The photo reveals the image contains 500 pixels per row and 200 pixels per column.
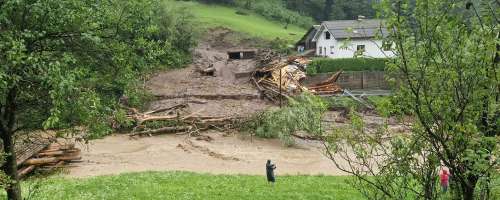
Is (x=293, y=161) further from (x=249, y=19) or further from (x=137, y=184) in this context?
(x=249, y=19)

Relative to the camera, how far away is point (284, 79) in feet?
161

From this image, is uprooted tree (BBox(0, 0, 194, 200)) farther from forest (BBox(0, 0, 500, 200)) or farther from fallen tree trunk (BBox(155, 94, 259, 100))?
fallen tree trunk (BBox(155, 94, 259, 100))

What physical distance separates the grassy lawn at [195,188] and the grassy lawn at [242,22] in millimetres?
47834

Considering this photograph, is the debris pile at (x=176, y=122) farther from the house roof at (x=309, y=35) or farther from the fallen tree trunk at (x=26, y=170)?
the house roof at (x=309, y=35)

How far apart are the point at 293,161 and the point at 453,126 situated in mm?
24207

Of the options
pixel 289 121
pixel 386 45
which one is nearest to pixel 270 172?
pixel 289 121

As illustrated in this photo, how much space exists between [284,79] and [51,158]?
26814mm

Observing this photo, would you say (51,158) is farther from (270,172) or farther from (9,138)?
(9,138)

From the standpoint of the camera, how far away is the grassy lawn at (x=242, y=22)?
72.8 metres

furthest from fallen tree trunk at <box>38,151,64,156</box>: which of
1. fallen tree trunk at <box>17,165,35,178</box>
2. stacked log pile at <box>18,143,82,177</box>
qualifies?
fallen tree trunk at <box>17,165,35,178</box>

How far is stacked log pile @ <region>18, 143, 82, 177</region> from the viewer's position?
24.5 m

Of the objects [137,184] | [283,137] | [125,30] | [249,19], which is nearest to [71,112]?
[125,30]

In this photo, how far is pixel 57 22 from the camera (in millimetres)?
9086

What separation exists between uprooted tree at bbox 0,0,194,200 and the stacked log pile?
14054mm
